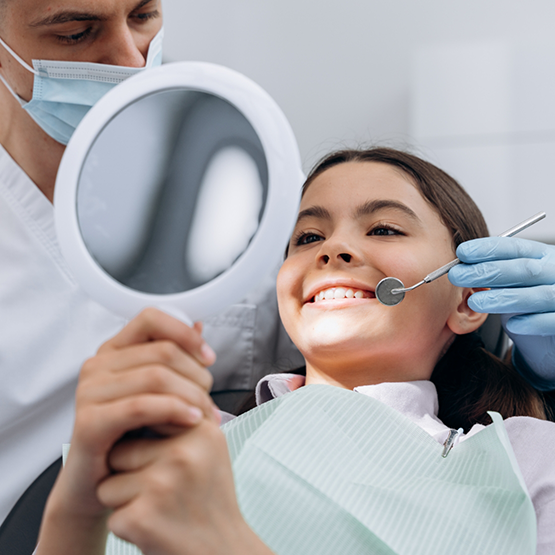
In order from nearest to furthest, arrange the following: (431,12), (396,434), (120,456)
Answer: (120,456), (396,434), (431,12)

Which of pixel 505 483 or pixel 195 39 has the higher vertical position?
pixel 195 39

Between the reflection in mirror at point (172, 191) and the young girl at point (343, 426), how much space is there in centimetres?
11

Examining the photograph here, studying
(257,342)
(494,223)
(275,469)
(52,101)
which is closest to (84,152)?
(275,469)

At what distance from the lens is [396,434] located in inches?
35.0

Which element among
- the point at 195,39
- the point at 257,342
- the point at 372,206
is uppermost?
the point at 195,39

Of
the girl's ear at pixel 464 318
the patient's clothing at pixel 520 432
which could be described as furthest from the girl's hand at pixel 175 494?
the girl's ear at pixel 464 318

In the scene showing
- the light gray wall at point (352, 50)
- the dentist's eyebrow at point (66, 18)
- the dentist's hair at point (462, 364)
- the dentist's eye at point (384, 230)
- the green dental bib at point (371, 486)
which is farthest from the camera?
the light gray wall at point (352, 50)

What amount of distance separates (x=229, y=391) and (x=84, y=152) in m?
0.90

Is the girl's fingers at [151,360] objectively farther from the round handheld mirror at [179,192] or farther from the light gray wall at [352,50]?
the light gray wall at [352,50]

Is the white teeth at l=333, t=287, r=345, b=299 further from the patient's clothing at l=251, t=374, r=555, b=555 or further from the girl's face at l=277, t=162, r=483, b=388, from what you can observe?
the patient's clothing at l=251, t=374, r=555, b=555

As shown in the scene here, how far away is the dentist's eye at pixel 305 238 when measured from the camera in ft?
4.05

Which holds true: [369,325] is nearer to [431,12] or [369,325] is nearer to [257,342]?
[257,342]

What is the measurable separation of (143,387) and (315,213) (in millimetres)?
779

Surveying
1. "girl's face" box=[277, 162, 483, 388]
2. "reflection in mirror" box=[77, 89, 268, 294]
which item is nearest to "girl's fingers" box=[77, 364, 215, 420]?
"reflection in mirror" box=[77, 89, 268, 294]
